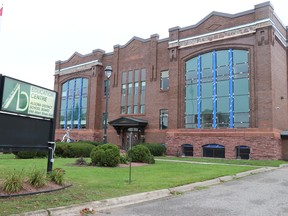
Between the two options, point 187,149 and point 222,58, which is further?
point 187,149

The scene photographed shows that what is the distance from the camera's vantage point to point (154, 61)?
35.9 m

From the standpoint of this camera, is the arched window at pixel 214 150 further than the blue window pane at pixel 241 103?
Yes

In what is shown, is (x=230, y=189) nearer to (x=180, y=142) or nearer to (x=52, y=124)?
(x=52, y=124)

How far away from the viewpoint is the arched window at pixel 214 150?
28289 mm

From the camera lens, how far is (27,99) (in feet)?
29.1

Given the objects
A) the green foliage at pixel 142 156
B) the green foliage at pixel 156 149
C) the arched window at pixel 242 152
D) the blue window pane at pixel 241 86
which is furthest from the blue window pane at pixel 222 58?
the green foliage at pixel 142 156

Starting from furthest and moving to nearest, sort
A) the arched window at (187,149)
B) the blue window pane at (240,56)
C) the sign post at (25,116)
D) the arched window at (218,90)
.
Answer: the arched window at (187,149) → the blue window pane at (240,56) → the arched window at (218,90) → the sign post at (25,116)

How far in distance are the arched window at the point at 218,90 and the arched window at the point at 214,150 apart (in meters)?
2.04

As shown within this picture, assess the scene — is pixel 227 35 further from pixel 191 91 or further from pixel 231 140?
pixel 231 140

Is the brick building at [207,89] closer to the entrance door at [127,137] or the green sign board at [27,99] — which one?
the entrance door at [127,137]

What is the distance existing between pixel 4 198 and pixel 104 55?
37039 mm

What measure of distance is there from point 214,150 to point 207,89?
6.33 metres

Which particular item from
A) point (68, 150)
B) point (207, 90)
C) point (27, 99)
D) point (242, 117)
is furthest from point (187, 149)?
point (27, 99)

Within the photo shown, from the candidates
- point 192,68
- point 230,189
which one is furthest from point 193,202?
point 192,68
